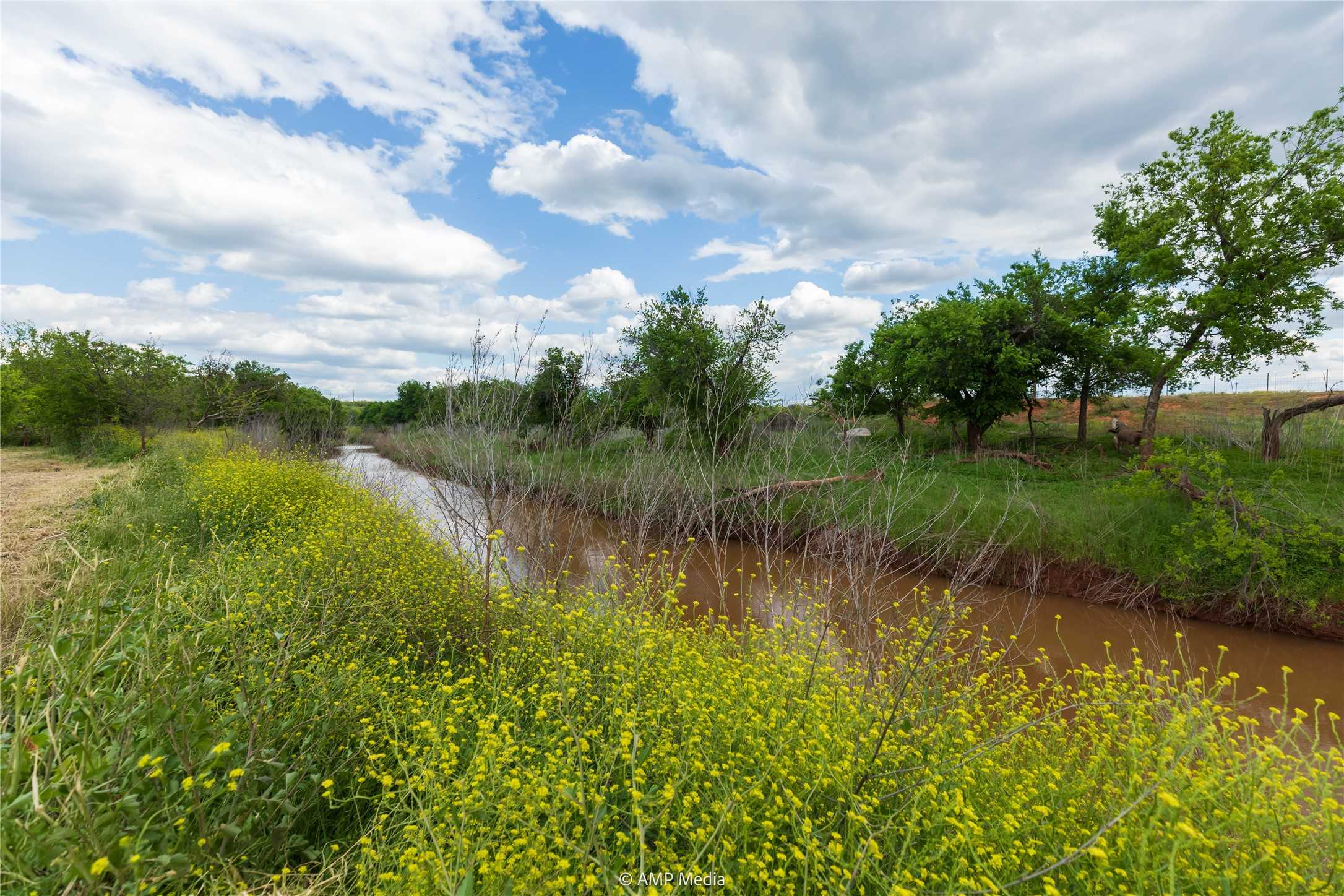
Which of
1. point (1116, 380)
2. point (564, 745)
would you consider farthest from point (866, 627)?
point (1116, 380)

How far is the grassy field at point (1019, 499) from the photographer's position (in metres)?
7.49

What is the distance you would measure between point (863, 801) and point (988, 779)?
3.48 feet

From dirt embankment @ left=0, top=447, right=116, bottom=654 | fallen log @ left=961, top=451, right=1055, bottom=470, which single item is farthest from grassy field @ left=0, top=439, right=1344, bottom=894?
fallen log @ left=961, top=451, right=1055, bottom=470

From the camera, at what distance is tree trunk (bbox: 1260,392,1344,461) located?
1166 centimetres

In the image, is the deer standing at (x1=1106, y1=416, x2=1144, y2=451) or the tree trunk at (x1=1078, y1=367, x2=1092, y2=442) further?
the tree trunk at (x1=1078, y1=367, x2=1092, y2=442)

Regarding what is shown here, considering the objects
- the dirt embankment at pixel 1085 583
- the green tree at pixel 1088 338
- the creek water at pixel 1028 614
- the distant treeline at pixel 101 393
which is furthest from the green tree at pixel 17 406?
the green tree at pixel 1088 338

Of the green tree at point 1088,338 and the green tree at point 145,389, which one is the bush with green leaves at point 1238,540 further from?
the green tree at point 145,389

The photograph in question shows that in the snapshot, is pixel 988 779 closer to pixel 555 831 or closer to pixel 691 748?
pixel 691 748

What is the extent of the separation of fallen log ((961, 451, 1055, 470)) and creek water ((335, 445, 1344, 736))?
7372mm

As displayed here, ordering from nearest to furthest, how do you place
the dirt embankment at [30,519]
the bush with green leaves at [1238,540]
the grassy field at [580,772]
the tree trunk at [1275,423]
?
the grassy field at [580,772]
the dirt embankment at [30,519]
the bush with green leaves at [1238,540]
the tree trunk at [1275,423]

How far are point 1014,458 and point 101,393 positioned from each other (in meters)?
30.1

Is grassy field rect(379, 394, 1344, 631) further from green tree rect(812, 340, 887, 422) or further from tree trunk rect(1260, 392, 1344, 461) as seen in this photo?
green tree rect(812, 340, 887, 422)

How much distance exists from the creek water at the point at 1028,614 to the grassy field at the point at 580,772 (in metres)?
1.34

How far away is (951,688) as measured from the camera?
5.49 meters
